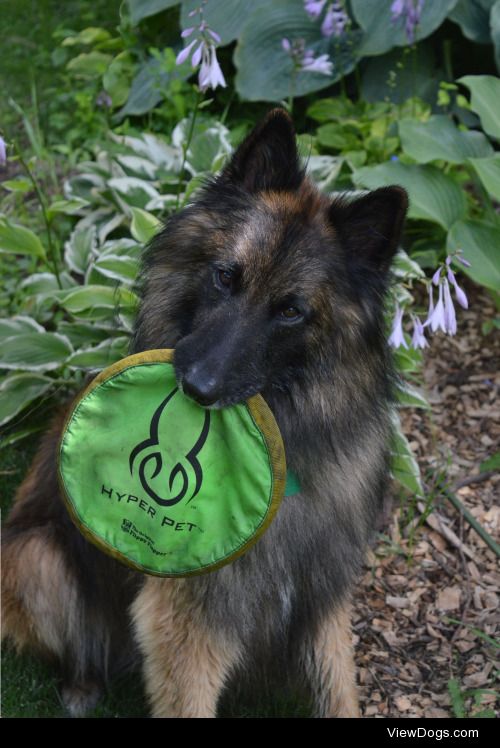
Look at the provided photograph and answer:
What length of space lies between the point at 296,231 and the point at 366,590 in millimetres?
→ 1953

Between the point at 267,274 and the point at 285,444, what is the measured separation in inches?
23.6

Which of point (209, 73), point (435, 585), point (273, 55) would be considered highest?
point (209, 73)

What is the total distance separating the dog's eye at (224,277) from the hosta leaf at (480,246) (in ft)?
6.24

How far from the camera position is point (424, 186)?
4.81 metres

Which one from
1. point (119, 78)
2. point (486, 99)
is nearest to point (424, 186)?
point (486, 99)

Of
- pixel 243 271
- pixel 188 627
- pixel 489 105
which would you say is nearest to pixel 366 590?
pixel 188 627

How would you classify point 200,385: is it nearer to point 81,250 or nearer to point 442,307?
point 442,307

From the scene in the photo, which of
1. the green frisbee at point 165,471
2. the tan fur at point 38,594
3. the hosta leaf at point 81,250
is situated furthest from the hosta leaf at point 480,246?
the tan fur at point 38,594

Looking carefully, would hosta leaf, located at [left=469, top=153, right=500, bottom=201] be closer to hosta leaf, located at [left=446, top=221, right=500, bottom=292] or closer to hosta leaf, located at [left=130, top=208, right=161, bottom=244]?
hosta leaf, located at [left=446, top=221, right=500, bottom=292]

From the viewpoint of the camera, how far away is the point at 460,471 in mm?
4648

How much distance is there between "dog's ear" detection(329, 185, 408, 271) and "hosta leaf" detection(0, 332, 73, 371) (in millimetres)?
1984

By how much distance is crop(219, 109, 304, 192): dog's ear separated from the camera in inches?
118

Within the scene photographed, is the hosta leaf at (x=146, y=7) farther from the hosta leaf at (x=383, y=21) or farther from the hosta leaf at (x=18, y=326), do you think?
the hosta leaf at (x=18, y=326)

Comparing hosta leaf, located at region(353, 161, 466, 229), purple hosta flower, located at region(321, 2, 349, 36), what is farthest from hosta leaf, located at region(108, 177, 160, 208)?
purple hosta flower, located at region(321, 2, 349, 36)
